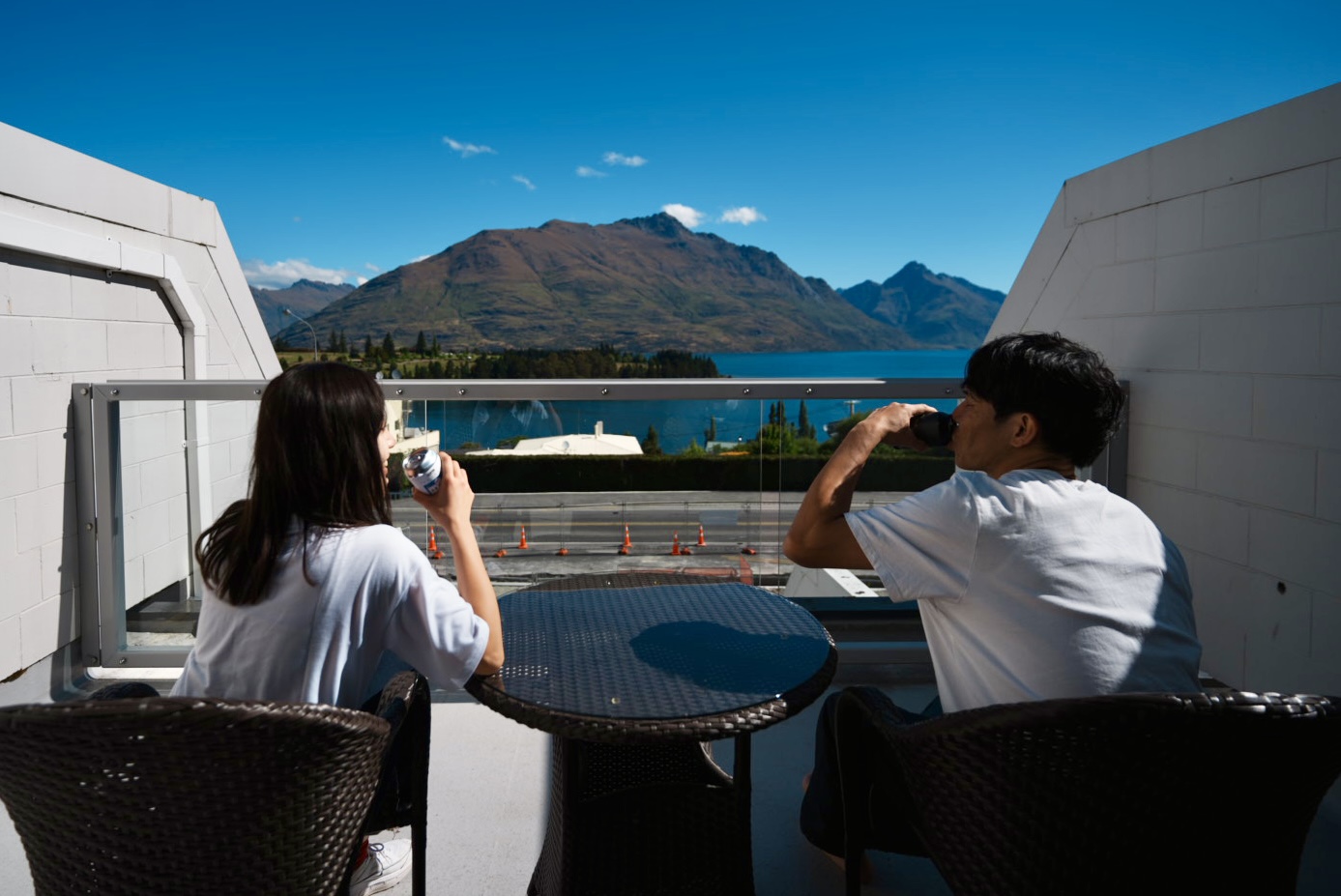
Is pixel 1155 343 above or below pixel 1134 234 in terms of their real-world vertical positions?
below

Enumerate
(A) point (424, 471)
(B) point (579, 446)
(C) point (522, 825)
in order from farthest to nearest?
(B) point (579, 446) < (C) point (522, 825) < (A) point (424, 471)

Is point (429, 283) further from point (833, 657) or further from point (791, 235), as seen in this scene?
point (833, 657)

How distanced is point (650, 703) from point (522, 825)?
113 centimetres

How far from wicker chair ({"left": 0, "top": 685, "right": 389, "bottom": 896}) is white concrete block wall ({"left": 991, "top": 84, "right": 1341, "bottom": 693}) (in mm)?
2732

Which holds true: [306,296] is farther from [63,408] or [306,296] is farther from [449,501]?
[449,501]

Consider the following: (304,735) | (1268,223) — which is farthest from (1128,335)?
(304,735)

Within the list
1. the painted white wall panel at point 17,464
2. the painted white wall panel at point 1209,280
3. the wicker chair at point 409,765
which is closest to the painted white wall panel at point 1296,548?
the painted white wall panel at point 1209,280

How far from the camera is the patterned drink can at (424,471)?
1.57 m

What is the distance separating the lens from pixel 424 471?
1568 millimetres

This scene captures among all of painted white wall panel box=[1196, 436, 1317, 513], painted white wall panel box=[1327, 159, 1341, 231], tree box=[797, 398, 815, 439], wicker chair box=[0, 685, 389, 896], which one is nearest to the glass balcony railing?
tree box=[797, 398, 815, 439]

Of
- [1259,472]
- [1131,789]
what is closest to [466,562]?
[1131,789]

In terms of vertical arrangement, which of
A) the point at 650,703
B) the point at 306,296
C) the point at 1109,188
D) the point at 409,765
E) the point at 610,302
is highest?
the point at 610,302

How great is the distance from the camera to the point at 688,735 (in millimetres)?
1405

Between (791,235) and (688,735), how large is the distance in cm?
16891
